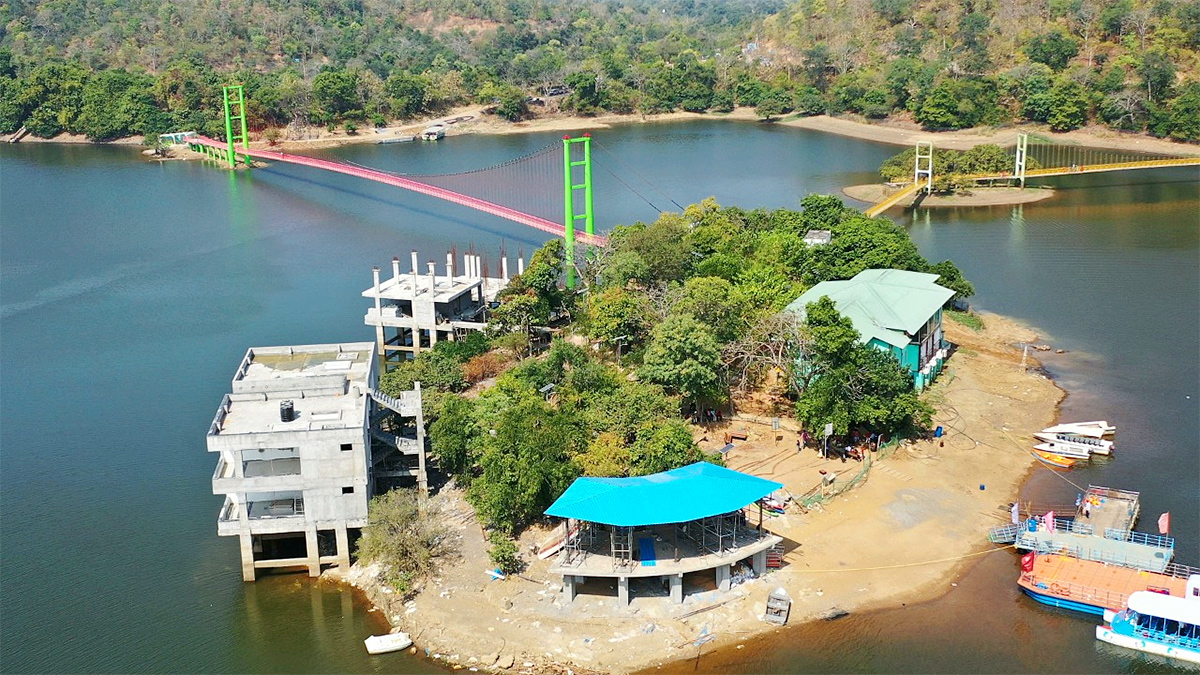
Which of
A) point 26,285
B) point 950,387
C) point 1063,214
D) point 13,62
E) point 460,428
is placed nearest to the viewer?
point 460,428

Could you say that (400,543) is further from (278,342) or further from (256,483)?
(278,342)

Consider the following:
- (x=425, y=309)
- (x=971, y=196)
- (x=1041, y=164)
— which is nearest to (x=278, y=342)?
(x=425, y=309)

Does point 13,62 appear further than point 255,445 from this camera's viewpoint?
Yes

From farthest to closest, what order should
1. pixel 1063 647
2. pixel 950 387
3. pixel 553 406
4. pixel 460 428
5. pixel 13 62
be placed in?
pixel 13 62, pixel 950 387, pixel 553 406, pixel 460 428, pixel 1063 647

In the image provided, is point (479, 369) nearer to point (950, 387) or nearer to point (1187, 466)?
point (950, 387)

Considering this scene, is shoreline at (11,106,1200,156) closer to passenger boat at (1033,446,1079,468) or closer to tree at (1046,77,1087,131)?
tree at (1046,77,1087,131)

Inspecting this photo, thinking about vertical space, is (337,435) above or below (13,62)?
below

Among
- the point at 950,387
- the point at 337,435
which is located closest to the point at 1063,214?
the point at 950,387

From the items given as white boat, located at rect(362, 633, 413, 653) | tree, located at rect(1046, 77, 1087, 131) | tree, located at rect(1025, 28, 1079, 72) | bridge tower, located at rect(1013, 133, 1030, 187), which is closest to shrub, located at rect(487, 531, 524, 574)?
white boat, located at rect(362, 633, 413, 653)
